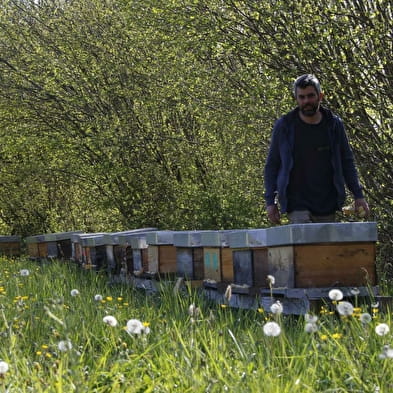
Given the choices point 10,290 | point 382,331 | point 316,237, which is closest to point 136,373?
point 382,331

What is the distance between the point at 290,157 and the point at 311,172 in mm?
189

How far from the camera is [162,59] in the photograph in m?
12.6

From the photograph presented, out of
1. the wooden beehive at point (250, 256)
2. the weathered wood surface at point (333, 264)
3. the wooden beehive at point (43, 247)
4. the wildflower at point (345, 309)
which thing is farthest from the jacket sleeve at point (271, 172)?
the wooden beehive at point (43, 247)

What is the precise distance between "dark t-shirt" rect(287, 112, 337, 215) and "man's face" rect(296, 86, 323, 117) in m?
0.16

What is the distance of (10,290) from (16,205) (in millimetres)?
14482

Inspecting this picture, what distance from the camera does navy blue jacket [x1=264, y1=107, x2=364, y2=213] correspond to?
6141 mm

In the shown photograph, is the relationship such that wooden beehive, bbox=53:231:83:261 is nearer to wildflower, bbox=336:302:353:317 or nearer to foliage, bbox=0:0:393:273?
foliage, bbox=0:0:393:273

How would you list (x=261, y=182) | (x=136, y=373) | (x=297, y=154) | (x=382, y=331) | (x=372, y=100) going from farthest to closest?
(x=261, y=182) < (x=372, y=100) < (x=297, y=154) < (x=136, y=373) < (x=382, y=331)

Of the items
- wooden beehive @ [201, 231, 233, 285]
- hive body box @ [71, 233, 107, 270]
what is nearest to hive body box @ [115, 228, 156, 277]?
hive body box @ [71, 233, 107, 270]

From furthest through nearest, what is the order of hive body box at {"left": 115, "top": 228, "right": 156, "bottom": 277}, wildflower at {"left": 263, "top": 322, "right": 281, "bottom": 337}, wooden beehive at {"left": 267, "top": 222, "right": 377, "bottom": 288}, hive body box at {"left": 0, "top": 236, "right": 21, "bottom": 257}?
hive body box at {"left": 0, "top": 236, "right": 21, "bottom": 257}
hive body box at {"left": 115, "top": 228, "right": 156, "bottom": 277}
wooden beehive at {"left": 267, "top": 222, "right": 377, "bottom": 288}
wildflower at {"left": 263, "top": 322, "right": 281, "bottom": 337}

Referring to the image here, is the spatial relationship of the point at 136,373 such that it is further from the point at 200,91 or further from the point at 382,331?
the point at 200,91

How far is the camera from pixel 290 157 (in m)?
6.11

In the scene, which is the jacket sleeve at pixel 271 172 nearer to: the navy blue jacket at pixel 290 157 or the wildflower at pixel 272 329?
the navy blue jacket at pixel 290 157

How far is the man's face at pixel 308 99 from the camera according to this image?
236 inches
